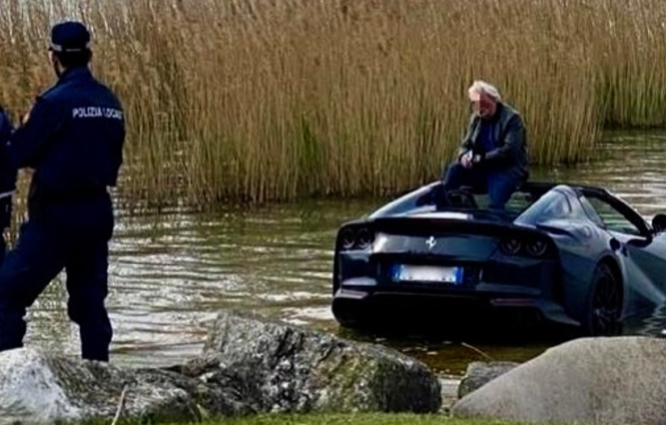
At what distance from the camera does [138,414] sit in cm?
870

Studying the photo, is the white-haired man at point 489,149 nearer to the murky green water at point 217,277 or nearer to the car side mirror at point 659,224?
the car side mirror at point 659,224

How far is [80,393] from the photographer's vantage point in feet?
28.7

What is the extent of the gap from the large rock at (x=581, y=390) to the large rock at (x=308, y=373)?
402mm

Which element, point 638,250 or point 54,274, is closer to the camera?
point 54,274

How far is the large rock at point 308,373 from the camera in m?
10.0

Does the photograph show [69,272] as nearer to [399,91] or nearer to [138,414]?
[138,414]

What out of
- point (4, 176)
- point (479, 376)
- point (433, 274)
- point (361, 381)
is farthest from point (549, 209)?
point (361, 381)

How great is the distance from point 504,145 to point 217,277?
2831mm

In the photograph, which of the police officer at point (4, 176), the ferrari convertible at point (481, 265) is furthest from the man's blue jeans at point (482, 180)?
the police officer at point (4, 176)

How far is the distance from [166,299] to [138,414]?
24.9 ft

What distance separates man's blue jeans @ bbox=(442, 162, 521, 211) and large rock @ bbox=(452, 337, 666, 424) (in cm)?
576

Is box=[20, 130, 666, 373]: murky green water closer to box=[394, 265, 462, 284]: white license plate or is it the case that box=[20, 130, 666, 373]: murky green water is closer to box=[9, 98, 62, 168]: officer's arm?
box=[394, 265, 462, 284]: white license plate

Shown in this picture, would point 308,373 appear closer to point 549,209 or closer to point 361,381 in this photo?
point 361,381

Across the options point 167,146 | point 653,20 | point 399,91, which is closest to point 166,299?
point 167,146
